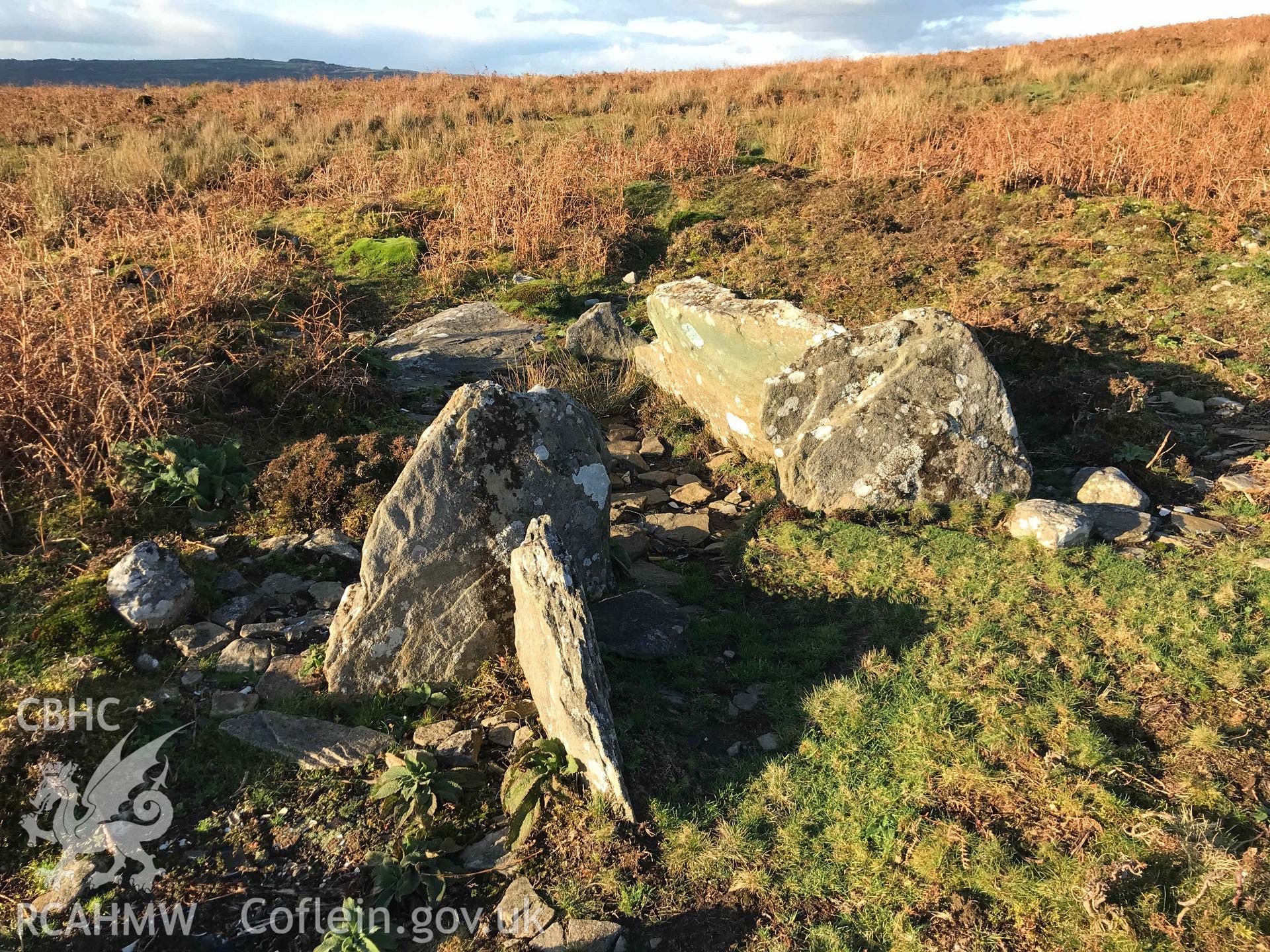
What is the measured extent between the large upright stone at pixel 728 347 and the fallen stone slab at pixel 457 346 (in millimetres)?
2176

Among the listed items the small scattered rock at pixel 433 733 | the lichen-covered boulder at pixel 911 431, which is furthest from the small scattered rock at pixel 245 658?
the lichen-covered boulder at pixel 911 431

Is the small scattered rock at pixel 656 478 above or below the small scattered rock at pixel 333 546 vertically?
below

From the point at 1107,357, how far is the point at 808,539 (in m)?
4.83

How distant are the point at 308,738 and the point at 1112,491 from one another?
5947mm

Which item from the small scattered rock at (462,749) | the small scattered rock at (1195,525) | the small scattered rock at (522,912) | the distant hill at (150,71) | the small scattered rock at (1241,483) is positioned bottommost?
the small scattered rock at (462,749)

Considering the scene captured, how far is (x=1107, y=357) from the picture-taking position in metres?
8.15

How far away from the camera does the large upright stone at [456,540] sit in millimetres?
4562

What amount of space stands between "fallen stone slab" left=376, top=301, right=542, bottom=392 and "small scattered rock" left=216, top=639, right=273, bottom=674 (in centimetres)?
426

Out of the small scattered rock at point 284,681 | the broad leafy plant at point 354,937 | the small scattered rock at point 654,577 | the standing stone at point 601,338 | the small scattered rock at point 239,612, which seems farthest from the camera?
the standing stone at point 601,338

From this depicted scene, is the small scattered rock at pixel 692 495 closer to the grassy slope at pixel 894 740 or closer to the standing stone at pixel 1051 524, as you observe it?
the grassy slope at pixel 894 740

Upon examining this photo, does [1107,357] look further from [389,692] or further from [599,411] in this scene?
[389,692]

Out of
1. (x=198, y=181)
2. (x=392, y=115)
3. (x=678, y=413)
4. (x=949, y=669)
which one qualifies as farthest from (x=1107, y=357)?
(x=392, y=115)

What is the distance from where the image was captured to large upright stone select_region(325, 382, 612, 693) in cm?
456

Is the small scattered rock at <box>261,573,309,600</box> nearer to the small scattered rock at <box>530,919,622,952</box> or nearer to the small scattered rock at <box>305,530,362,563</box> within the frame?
the small scattered rock at <box>305,530,362,563</box>
